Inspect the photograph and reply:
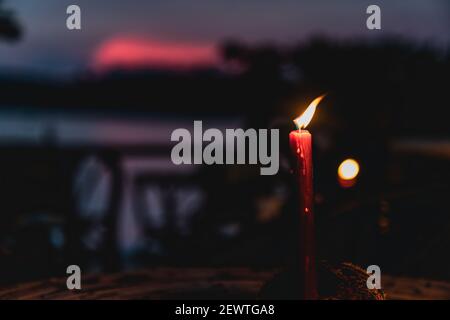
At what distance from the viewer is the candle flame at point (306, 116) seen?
3.60 ft

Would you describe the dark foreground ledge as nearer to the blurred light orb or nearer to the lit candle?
the lit candle

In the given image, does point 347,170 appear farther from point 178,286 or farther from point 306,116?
point 306,116

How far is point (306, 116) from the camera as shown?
117 cm

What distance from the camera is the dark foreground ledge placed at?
150 centimetres

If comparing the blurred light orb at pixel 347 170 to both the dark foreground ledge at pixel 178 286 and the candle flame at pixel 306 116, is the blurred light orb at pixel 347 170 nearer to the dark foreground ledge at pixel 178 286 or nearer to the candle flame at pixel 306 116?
the dark foreground ledge at pixel 178 286

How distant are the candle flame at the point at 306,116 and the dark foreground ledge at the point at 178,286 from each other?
17.2 inches

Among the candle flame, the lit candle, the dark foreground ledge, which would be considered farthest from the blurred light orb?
the lit candle

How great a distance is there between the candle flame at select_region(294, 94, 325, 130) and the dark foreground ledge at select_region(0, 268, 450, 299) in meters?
0.44

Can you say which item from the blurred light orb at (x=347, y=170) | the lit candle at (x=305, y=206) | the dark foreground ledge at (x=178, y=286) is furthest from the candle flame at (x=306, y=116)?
the blurred light orb at (x=347, y=170)

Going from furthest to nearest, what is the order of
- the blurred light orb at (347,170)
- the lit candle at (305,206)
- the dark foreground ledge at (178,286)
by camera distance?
the blurred light orb at (347,170)
the dark foreground ledge at (178,286)
the lit candle at (305,206)

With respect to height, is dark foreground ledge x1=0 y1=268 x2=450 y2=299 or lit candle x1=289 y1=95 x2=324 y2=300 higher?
lit candle x1=289 y1=95 x2=324 y2=300
